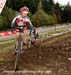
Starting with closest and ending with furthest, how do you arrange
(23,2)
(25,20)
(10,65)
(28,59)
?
(25,20)
(10,65)
(28,59)
(23,2)

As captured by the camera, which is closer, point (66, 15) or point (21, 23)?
point (21, 23)

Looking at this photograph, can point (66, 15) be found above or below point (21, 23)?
below

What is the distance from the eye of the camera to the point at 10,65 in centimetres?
1444

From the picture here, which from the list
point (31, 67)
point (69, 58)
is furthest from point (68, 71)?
point (69, 58)

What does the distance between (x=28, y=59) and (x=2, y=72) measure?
352 centimetres

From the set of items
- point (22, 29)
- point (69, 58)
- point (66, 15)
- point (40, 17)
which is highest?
point (22, 29)

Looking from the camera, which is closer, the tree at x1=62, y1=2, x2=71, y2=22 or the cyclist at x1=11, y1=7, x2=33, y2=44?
the cyclist at x1=11, y1=7, x2=33, y2=44

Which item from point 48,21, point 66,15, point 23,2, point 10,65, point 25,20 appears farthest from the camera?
point 66,15

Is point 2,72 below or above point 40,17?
above

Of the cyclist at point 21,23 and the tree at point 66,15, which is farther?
the tree at point 66,15

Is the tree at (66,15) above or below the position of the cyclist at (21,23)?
below

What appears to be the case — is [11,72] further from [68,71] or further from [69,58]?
[69,58]

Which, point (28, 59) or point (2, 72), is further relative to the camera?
point (28, 59)

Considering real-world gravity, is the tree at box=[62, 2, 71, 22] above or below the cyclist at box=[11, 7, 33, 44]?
below
